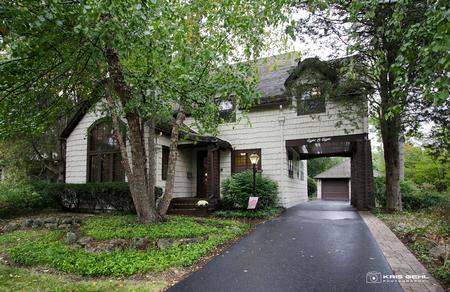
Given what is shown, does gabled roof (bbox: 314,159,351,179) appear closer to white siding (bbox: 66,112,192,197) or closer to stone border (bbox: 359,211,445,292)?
white siding (bbox: 66,112,192,197)

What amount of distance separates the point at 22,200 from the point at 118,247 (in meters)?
7.83

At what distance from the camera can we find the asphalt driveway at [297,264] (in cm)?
395

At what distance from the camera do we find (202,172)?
47.3 ft

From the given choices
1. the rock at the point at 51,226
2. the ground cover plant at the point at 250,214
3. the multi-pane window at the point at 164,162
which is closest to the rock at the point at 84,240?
the rock at the point at 51,226

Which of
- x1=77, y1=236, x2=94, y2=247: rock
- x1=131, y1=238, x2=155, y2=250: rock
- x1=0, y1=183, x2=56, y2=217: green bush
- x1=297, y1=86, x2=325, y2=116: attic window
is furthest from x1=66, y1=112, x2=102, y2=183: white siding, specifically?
x1=297, y1=86, x2=325, y2=116: attic window

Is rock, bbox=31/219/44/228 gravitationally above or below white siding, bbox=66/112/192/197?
below

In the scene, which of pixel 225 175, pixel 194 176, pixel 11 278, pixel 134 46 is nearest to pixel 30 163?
pixel 194 176

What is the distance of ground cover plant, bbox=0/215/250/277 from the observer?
4.80 m

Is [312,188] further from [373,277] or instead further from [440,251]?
[373,277]

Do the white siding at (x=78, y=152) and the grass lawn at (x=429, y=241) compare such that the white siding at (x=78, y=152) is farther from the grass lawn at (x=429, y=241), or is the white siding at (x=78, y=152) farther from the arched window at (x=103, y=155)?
the grass lawn at (x=429, y=241)

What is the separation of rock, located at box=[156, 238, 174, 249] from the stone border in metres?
4.27

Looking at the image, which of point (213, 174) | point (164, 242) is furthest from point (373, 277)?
point (213, 174)

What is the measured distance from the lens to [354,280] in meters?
4.07

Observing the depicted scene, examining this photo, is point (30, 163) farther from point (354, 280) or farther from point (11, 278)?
point (354, 280)
